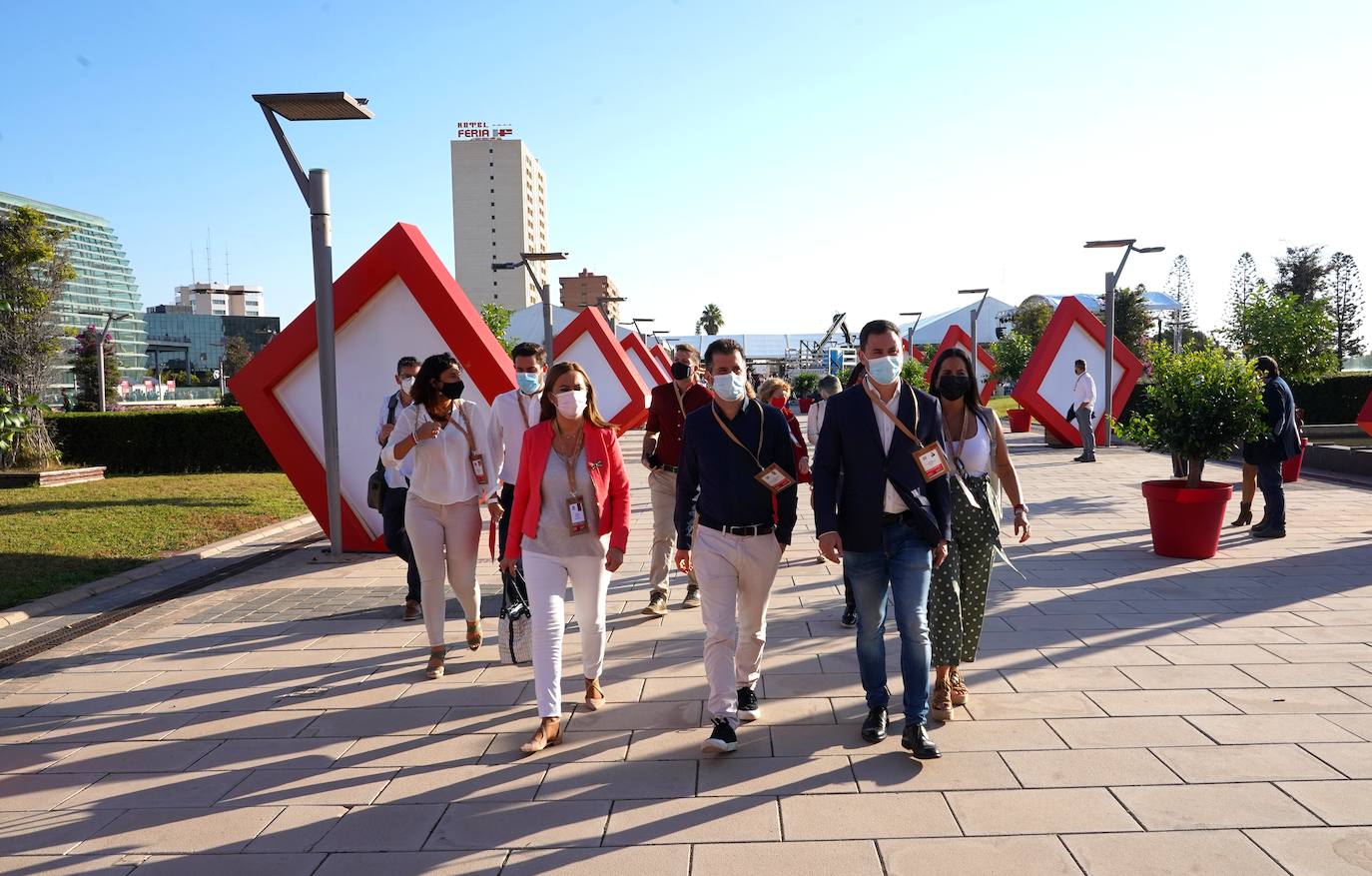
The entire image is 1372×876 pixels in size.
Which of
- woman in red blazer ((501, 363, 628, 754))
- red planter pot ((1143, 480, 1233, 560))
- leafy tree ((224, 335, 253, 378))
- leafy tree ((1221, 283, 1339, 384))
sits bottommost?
red planter pot ((1143, 480, 1233, 560))

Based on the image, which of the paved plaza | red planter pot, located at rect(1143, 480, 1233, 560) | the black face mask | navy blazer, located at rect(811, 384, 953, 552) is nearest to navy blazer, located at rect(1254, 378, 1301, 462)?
red planter pot, located at rect(1143, 480, 1233, 560)

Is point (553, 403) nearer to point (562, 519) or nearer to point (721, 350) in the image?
point (562, 519)

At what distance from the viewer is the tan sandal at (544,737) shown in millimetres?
4199

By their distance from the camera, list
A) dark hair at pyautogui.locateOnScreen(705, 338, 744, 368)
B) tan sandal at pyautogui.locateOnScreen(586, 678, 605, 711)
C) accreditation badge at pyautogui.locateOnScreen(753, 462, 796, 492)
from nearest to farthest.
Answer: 1. accreditation badge at pyautogui.locateOnScreen(753, 462, 796, 492)
2. dark hair at pyautogui.locateOnScreen(705, 338, 744, 368)
3. tan sandal at pyautogui.locateOnScreen(586, 678, 605, 711)

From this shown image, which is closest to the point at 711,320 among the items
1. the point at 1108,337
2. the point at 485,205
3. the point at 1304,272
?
the point at 485,205

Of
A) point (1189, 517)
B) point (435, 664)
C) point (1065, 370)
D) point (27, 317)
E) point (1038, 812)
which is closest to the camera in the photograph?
A: point (1038, 812)

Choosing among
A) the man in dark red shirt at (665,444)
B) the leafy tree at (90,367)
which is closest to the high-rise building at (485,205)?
the leafy tree at (90,367)

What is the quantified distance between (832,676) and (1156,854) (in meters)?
2.16

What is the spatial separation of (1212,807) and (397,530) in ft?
17.0

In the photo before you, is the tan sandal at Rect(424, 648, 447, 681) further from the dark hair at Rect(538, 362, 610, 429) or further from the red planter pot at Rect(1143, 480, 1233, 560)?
the red planter pot at Rect(1143, 480, 1233, 560)

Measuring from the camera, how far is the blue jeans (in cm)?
403

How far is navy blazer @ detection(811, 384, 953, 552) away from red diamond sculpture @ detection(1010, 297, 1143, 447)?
58.5 feet

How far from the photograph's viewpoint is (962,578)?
15.2ft

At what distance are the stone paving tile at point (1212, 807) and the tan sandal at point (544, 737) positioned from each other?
231 cm
